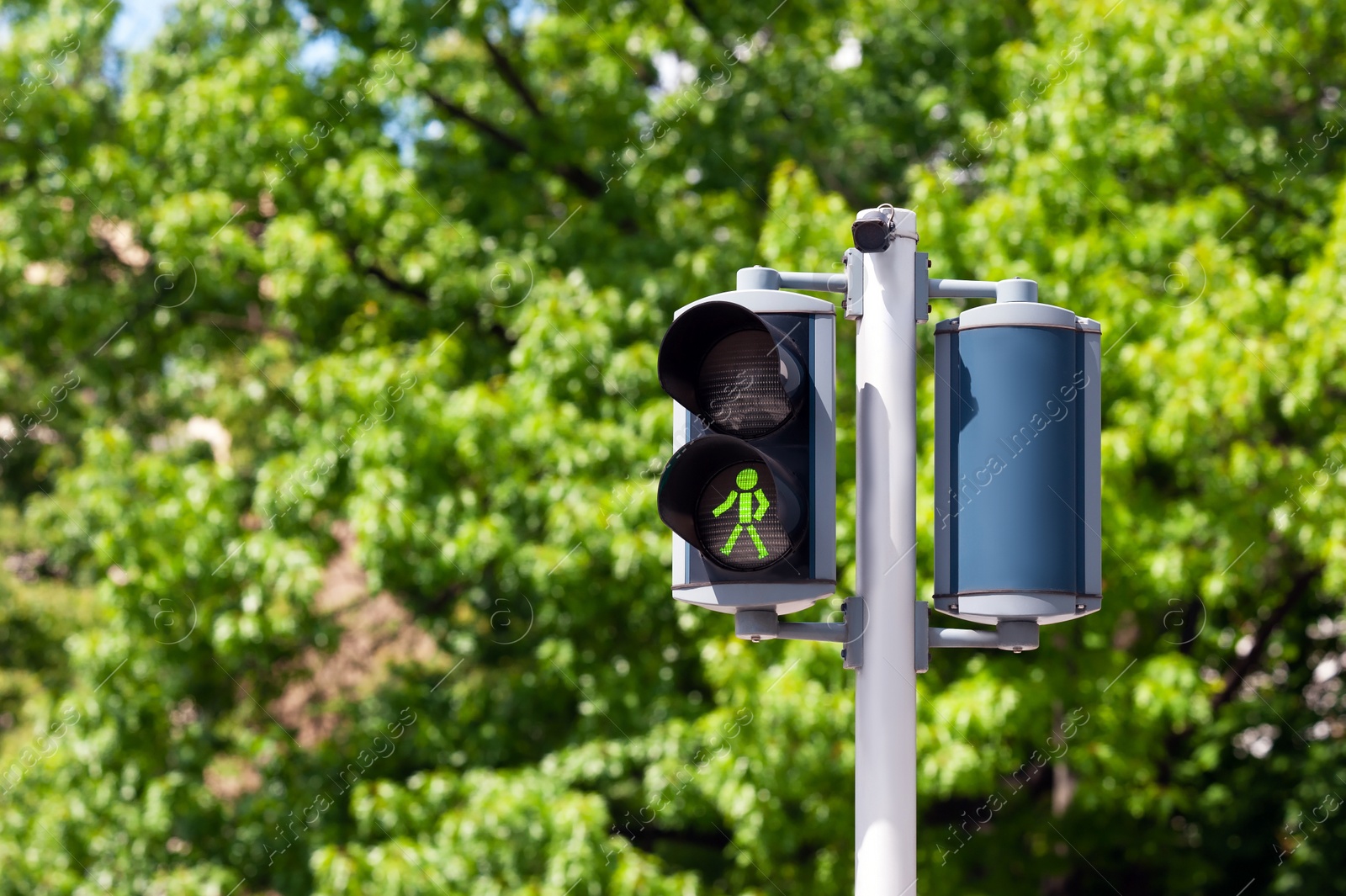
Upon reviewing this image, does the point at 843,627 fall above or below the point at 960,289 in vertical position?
below

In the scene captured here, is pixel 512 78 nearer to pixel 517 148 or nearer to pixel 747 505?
pixel 517 148

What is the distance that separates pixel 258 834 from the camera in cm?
866

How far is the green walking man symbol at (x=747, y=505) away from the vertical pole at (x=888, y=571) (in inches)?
8.0

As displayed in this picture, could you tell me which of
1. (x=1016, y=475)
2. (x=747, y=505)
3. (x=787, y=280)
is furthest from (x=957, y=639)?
(x=787, y=280)

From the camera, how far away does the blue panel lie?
8.93ft

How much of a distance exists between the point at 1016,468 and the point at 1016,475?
0.01m

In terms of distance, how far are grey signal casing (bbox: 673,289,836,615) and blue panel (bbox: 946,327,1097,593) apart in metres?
0.26

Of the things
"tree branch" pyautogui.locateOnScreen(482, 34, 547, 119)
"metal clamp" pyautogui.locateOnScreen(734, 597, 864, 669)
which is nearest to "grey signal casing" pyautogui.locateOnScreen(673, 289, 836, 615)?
"metal clamp" pyautogui.locateOnScreen(734, 597, 864, 669)

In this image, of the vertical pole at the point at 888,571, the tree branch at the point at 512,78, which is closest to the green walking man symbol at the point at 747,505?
the vertical pole at the point at 888,571

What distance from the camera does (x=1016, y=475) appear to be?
273 cm

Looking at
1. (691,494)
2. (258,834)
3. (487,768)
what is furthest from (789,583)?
(258,834)

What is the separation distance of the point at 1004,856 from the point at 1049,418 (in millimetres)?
7822

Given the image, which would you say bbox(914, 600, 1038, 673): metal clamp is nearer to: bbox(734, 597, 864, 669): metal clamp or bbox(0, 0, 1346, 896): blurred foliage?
bbox(734, 597, 864, 669): metal clamp

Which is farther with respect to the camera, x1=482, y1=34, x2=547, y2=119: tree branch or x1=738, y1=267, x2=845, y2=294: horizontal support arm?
x1=482, y1=34, x2=547, y2=119: tree branch
